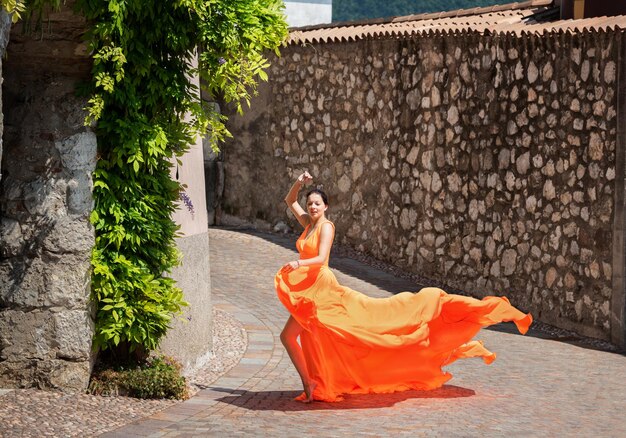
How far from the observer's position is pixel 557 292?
1409cm

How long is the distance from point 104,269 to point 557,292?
6.41 m

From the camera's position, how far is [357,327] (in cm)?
976

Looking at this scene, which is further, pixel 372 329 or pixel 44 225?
pixel 372 329

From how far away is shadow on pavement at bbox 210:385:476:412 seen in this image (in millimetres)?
9477

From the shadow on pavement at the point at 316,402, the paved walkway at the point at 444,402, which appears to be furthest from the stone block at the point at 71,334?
the shadow on pavement at the point at 316,402

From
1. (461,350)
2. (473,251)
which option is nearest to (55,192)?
(461,350)

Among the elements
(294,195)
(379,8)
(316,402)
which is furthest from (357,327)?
(379,8)

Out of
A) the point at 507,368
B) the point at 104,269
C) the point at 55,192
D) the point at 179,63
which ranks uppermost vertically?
the point at 179,63

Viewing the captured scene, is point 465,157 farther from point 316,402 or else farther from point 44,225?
point 44,225

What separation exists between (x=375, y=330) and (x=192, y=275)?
6.75ft

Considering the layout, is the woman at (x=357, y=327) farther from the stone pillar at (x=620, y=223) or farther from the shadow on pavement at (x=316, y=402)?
the stone pillar at (x=620, y=223)

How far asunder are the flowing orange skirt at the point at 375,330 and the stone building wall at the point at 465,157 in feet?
11.8

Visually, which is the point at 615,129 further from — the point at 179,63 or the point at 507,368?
the point at 179,63

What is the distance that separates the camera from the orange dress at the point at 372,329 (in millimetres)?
9656
